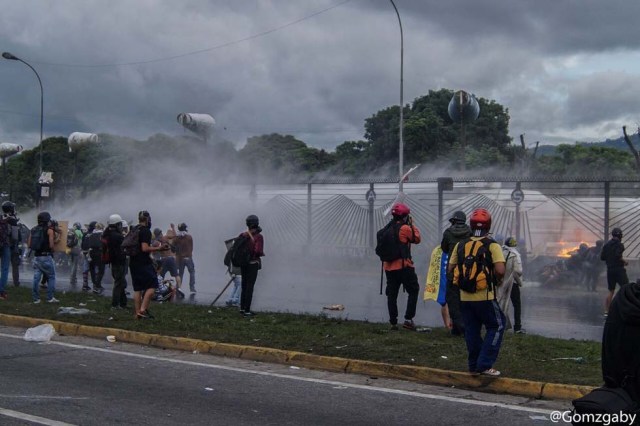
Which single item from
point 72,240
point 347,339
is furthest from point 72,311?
point 72,240

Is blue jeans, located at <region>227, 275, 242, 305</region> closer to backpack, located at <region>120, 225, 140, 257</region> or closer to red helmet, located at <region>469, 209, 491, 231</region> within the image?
backpack, located at <region>120, 225, 140, 257</region>

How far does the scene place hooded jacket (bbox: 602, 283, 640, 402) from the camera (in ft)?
12.2

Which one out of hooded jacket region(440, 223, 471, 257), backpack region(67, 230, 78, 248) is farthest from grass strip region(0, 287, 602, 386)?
backpack region(67, 230, 78, 248)

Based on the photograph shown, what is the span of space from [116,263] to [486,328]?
7.89 m

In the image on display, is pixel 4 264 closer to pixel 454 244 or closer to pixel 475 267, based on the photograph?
pixel 454 244

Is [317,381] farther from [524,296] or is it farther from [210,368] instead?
[524,296]

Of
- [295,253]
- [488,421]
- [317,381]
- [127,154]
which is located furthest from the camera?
[127,154]

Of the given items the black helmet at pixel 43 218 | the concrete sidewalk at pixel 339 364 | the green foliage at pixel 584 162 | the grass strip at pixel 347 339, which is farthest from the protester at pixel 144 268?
the green foliage at pixel 584 162

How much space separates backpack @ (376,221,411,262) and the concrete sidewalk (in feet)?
6.59

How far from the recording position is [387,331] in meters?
10.4

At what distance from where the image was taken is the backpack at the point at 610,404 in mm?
3613

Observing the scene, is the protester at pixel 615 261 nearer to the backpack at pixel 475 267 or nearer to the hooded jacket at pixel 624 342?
the backpack at pixel 475 267

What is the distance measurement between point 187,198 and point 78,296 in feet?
50.3

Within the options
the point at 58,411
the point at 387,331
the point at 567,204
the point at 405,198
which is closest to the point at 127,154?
the point at 405,198
